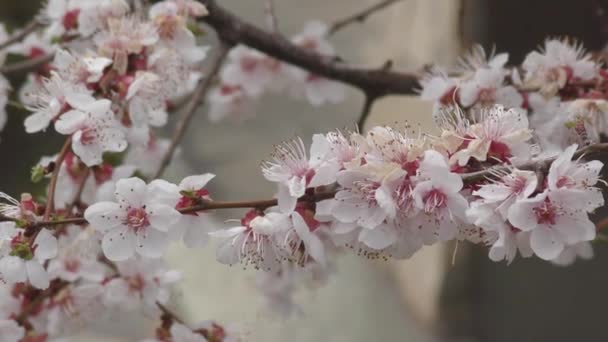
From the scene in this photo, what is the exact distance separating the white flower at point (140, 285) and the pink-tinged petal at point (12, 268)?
243 millimetres

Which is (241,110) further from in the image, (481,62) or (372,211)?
(372,211)

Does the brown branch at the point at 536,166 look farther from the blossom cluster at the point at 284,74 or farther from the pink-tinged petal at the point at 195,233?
the blossom cluster at the point at 284,74

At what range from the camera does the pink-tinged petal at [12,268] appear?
0.54 metres

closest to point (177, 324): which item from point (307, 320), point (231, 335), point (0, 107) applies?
point (231, 335)

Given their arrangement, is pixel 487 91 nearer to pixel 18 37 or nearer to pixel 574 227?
pixel 574 227

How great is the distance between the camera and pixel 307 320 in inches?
83.7

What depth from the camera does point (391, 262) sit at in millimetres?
2369

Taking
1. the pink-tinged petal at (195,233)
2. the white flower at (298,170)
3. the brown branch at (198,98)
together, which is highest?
the white flower at (298,170)

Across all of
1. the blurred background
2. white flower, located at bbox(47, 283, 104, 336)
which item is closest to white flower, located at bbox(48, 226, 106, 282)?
white flower, located at bbox(47, 283, 104, 336)

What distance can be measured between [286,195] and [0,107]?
0.38 meters

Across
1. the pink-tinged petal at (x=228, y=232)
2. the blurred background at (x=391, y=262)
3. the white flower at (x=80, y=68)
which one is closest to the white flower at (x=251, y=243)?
the pink-tinged petal at (x=228, y=232)

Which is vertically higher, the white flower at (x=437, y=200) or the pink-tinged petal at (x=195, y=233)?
the white flower at (x=437, y=200)

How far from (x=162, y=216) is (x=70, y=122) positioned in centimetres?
14

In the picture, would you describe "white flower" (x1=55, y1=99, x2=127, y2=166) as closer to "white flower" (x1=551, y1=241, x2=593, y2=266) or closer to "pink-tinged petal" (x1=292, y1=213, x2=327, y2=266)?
"pink-tinged petal" (x1=292, y1=213, x2=327, y2=266)
